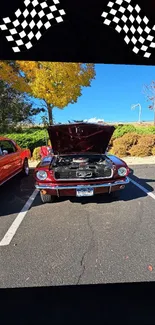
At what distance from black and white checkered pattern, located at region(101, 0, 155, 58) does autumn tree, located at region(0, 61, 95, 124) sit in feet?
27.9

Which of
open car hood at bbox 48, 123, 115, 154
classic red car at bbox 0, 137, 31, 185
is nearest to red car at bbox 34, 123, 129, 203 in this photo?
open car hood at bbox 48, 123, 115, 154

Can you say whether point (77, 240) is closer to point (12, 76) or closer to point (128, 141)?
point (128, 141)

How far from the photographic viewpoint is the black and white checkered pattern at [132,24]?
2.75 m

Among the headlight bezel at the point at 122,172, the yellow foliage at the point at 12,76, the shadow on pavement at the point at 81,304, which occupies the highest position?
the yellow foliage at the point at 12,76

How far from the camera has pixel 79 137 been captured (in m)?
4.81

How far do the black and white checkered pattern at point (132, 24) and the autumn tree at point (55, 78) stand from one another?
8.50 meters

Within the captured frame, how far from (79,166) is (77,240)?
60.6 inches

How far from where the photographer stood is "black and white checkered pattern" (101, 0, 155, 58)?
275cm

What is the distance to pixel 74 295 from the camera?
2.16 meters

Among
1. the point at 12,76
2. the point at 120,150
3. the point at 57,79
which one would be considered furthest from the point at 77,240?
the point at 12,76

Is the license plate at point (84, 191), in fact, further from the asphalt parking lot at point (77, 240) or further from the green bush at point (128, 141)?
the green bush at point (128, 141)

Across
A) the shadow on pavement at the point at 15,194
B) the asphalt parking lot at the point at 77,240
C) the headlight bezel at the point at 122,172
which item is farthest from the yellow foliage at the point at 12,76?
the headlight bezel at the point at 122,172

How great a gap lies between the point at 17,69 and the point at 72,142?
9034 mm

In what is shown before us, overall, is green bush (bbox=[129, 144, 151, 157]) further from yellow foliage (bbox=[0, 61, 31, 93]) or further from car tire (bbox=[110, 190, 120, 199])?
yellow foliage (bbox=[0, 61, 31, 93])
